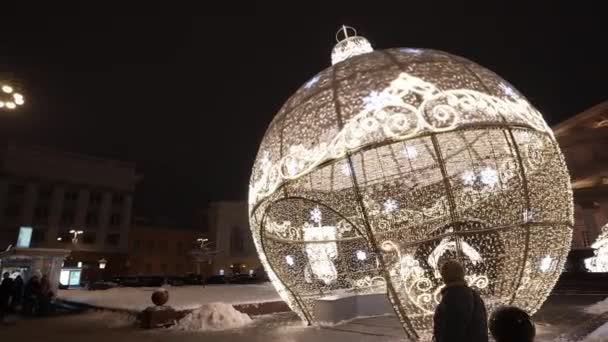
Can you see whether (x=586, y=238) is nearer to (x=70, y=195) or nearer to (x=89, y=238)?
(x=89, y=238)

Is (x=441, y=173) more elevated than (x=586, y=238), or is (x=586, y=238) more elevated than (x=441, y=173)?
(x=441, y=173)

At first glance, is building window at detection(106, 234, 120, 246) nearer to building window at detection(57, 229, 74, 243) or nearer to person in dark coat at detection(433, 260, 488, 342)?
building window at detection(57, 229, 74, 243)

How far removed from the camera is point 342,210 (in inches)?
215

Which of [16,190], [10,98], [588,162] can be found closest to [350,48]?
[10,98]

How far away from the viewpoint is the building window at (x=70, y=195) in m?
40.5

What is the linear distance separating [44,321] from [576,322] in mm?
10862

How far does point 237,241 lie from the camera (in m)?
48.1

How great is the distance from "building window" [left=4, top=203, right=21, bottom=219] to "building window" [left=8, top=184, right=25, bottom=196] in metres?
1.09

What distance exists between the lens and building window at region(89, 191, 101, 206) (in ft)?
139

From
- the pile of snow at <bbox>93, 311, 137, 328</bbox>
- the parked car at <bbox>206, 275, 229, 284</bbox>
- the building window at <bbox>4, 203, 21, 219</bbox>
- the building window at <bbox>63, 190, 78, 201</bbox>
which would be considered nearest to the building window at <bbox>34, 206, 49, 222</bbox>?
the building window at <bbox>4, 203, 21, 219</bbox>

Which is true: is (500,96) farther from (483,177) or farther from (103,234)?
(103,234)

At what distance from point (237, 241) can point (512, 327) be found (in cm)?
4761

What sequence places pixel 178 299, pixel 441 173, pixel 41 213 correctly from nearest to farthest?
1. pixel 441 173
2. pixel 178 299
3. pixel 41 213

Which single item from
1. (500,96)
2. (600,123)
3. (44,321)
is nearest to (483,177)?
(500,96)
